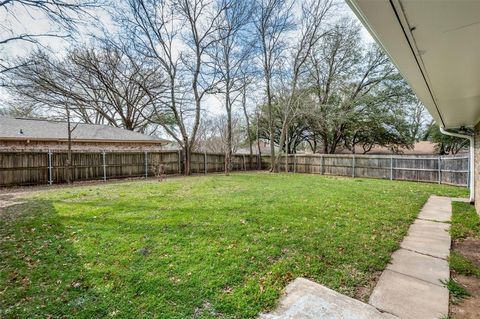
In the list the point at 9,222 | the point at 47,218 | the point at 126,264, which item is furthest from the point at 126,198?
the point at 126,264

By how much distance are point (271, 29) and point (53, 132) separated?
14.3 m

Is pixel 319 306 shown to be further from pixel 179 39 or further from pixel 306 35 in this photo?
pixel 306 35

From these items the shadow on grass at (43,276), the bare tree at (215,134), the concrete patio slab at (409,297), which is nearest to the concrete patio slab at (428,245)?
the concrete patio slab at (409,297)

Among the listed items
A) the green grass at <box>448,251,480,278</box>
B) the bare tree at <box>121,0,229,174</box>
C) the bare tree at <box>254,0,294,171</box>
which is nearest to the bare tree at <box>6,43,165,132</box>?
the bare tree at <box>121,0,229,174</box>

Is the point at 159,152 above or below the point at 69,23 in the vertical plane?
below

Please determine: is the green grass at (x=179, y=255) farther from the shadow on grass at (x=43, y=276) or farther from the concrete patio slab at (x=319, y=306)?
the concrete patio slab at (x=319, y=306)

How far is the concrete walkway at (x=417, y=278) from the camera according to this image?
2061 mm

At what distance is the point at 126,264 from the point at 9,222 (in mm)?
3395

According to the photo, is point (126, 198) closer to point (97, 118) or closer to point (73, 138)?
point (73, 138)

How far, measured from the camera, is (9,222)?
4.32 m

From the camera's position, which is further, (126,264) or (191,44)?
(191,44)

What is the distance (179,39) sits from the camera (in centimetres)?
1357

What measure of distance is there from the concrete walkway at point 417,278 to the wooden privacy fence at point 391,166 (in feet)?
23.6

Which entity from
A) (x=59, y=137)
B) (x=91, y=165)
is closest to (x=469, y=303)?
(x=91, y=165)
